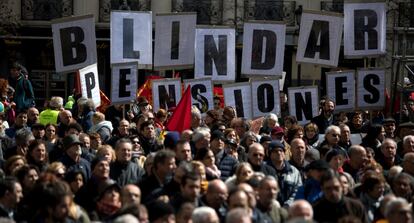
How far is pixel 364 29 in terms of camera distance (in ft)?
65.9

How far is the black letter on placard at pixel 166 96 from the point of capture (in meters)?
20.5

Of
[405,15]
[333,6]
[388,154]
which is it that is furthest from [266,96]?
[333,6]

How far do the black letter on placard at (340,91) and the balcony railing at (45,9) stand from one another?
737 inches

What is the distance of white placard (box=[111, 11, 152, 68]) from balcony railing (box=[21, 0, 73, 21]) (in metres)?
17.2

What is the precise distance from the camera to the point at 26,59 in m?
37.4

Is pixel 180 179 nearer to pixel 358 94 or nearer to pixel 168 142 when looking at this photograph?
pixel 168 142

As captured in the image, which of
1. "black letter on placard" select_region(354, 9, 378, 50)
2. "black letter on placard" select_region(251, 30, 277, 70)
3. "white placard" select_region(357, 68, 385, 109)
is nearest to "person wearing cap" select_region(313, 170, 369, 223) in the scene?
"white placard" select_region(357, 68, 385, 109)

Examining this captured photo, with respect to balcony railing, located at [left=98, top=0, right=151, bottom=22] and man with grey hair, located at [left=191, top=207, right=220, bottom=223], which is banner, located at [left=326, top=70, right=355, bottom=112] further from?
balcony railing, located at [left=98, top=0, right=151, bottom=22]

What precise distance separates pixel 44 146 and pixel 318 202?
3.62 m

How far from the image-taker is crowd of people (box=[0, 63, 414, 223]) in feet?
32.1

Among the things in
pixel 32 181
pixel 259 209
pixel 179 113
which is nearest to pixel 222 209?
pixel 259 209

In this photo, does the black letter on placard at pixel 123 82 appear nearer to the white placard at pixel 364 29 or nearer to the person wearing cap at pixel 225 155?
the white placard at pixel 364 29

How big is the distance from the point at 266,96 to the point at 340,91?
1216 millimetres

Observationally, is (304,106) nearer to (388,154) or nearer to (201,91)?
(201,91)
